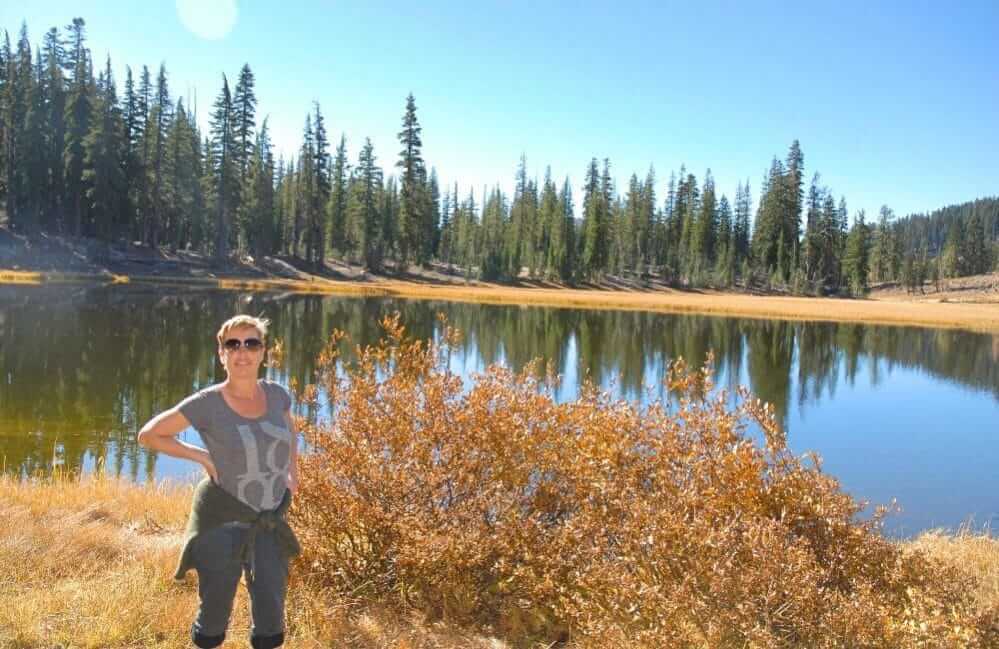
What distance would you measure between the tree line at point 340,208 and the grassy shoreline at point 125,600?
59695mm

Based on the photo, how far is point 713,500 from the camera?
453 cm

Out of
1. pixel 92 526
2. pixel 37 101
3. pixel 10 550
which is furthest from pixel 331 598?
pixel 37 101

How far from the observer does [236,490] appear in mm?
3422

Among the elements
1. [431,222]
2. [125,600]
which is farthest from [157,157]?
[125,600]

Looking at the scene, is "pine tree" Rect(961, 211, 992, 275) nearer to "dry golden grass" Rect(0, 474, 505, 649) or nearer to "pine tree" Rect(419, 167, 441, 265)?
"pine tree" Rect(419, 167, 441, 265)

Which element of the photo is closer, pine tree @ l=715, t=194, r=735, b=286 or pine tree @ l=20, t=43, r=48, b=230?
pine tree @ l=20, t=43, r=48, b=230

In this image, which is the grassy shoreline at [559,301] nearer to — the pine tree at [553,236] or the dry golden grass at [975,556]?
the pine tree at [553,236]

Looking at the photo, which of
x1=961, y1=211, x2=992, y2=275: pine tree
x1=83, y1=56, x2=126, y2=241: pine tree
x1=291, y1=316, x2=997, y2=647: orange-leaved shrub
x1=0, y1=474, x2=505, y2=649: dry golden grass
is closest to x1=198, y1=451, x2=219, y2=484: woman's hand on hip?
x1=0, y1=474, x2=505, y2=649: dry golden grass

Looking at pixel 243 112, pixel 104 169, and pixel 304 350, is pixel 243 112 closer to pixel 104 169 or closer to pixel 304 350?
pixel 104 169

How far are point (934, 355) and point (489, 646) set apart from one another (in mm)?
36037

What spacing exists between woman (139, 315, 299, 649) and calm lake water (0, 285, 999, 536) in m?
3.17

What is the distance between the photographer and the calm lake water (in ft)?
40.7

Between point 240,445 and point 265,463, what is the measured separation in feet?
0.52

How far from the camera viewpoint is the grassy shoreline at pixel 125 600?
162 inches
